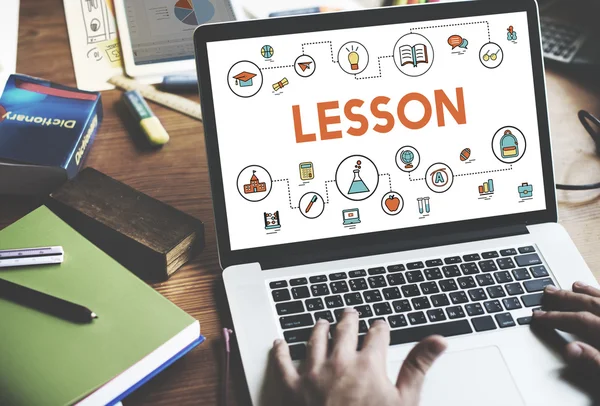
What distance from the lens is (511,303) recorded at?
27.7 inches

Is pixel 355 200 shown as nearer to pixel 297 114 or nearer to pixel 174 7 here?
pixel 297 114

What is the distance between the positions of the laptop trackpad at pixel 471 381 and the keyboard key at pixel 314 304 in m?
0.10

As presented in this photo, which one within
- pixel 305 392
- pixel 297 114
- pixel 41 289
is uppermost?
pixel 297 114

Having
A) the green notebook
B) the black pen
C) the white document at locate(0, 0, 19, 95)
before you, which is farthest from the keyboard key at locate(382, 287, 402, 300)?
the white document at locate(0, 0, 19, 95)

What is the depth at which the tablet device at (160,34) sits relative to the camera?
106cm

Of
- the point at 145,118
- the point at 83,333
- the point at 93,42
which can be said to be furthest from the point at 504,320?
the point at 93,42

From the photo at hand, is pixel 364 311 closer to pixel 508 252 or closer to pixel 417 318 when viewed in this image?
pixel 417 318

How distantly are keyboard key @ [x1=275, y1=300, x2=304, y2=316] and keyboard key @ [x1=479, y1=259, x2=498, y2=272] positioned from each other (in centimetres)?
22

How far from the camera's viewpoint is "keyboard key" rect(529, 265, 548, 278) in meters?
0.74

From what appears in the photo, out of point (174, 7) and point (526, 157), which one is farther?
point (174, 7)

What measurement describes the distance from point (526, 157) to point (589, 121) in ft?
0.95

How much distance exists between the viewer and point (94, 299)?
67cm

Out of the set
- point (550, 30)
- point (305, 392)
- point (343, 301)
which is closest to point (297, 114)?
point (343, 301)

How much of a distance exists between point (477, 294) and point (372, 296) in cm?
12
